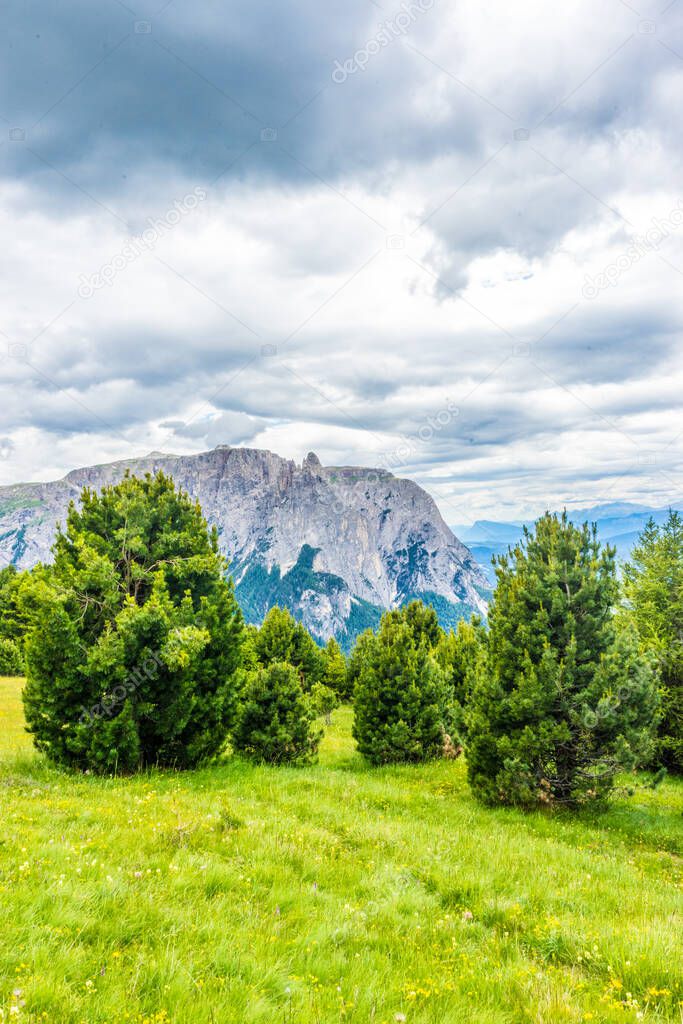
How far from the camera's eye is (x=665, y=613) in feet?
79.1

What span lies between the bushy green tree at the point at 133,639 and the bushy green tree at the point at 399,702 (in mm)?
7320

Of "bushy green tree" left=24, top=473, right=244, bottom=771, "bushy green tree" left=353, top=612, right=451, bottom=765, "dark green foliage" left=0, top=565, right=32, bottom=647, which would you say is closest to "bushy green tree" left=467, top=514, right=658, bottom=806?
"bushy green tree" left=353, top=612, right=451, bottom=765

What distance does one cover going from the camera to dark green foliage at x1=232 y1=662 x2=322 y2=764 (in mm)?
17281

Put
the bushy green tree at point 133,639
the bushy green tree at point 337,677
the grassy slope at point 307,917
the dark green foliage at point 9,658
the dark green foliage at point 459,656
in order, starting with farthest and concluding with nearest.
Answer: the bushy green tree at point 337,677, the dark green foliage at point 9,658, the dark green foliage at point 459,656, the bushy green tree at point 133,639, the grassy slope at point 307,917

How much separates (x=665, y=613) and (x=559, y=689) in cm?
1559

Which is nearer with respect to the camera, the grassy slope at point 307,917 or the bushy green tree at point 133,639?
the grassy slope at point 307,917

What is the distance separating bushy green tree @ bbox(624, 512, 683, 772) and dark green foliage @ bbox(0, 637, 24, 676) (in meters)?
55.8

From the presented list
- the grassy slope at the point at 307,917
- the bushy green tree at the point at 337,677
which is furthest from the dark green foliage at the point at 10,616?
the grassy slope at the point at 307,917

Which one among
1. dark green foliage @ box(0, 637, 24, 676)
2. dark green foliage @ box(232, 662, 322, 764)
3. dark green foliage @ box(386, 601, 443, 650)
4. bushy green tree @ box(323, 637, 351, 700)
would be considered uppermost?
dark green foliage @ box(386, 601, 443, 650)

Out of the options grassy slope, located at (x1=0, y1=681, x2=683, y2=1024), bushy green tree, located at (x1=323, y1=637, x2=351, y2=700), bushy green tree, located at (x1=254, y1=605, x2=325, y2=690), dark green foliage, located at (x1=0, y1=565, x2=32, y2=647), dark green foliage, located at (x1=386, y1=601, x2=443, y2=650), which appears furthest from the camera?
dark green foliage, located at (x1=0, y1=565, x2=32, y2=647)

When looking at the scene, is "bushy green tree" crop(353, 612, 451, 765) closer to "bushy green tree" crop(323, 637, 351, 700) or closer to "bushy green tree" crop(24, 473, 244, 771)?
"bushy green tree" crop(24, 473, 244, 771)

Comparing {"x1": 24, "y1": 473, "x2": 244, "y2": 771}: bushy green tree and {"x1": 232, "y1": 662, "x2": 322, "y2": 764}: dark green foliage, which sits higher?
{"x1": 24, "y1": 473, "x2": 244, "y2": 771}: bushy green tree

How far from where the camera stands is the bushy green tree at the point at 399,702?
19.7m

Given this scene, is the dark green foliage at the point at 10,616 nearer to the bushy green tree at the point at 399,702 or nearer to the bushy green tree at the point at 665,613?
the bushy green tree at the point at 399,702
